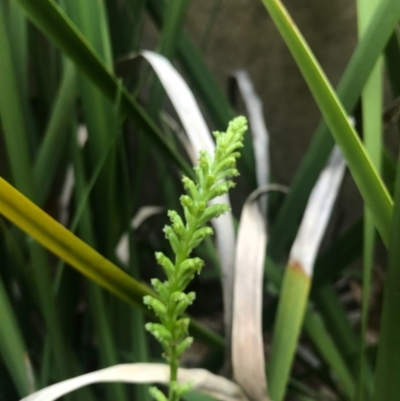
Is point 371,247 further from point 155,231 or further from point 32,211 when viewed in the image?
point 155,231

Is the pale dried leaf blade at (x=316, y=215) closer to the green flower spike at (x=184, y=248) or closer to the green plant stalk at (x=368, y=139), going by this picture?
the green plant stalk at (x=368, y=139)

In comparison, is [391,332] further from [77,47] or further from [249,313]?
[77,47]

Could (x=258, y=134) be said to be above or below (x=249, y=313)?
above

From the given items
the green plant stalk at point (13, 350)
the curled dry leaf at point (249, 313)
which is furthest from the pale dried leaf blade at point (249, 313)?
the green plant stalk at point (13, 350)

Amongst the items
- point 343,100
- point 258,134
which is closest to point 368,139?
point 343,100

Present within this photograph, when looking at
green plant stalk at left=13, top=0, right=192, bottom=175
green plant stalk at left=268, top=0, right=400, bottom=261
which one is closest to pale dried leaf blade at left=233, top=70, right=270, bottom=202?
green plant stalk at left=268, top=0, right=400, bottom=261

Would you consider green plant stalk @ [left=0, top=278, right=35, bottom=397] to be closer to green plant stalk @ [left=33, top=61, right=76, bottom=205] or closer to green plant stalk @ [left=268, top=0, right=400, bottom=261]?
green plant stalk @ [left=33, top=61, right=76, bottom=205]

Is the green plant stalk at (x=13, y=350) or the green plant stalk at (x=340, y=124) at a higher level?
the green plant stalk at (x=340, y=124)
